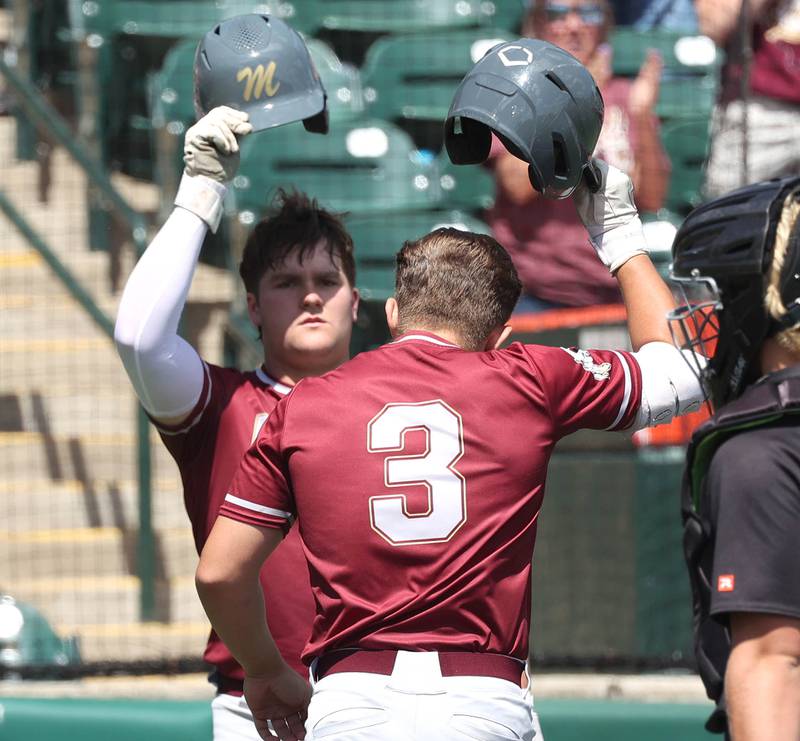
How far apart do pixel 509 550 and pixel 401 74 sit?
5385mm

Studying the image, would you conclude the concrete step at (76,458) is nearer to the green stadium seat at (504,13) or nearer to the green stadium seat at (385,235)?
the green stadium seat at (385,235)

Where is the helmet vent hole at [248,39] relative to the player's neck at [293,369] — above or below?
above

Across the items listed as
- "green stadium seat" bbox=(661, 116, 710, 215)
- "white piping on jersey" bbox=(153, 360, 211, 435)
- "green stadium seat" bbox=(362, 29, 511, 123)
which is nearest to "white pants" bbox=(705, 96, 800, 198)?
"green stadium seat" bbox=(661, 116, 710, 215)

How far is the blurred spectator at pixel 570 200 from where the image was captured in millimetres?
6102

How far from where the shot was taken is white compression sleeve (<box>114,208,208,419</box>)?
2.37 m

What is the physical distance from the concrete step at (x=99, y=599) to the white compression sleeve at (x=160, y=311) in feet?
10.3

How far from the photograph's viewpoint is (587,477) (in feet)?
16.8

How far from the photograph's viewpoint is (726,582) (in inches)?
69.1

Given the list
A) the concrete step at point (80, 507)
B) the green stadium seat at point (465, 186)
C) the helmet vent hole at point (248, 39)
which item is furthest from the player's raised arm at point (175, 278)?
the green stadium seat at point (465, 186)

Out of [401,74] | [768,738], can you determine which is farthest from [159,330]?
[401,74]

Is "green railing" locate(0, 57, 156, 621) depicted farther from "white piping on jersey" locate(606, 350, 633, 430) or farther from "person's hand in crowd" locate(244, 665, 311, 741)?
"white piping on jersey" locate(606, 350, 633, 430)

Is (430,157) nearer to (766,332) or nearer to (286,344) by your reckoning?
(286,344)

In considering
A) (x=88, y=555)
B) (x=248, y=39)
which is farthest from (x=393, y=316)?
(x=88, y=555)

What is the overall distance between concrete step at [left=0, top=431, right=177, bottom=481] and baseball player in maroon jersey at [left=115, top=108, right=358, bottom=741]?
3480 millimetres
